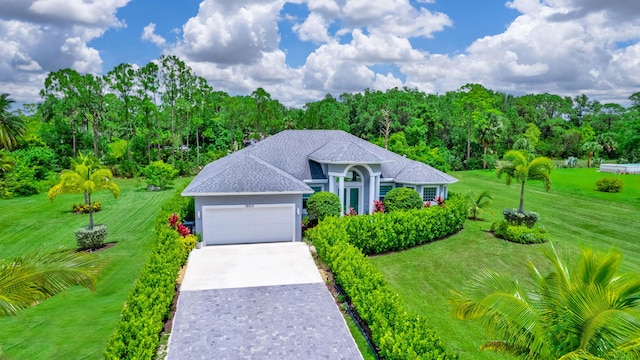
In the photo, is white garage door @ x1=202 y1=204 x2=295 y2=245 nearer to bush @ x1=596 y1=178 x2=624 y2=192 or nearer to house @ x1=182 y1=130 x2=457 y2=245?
house @ x1=182 y1=130 x2=457 y2=245

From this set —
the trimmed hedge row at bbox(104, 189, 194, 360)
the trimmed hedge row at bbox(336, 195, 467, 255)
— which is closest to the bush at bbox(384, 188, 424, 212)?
the trimmed hedge row at bbox(336, 195, 467, 255)

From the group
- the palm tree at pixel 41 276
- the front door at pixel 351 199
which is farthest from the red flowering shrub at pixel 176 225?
the palm tree at pixel 41 276

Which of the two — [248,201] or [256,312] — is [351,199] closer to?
[248,201]

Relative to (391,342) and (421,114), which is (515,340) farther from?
(421,114)

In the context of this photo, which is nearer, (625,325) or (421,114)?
(625,325)

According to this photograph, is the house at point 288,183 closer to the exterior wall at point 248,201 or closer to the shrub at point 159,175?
the exterior wall at point 248,201

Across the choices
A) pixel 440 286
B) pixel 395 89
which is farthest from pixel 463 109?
pixel 440 286
